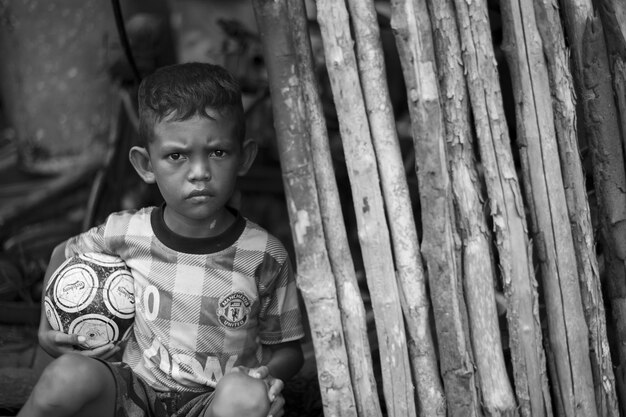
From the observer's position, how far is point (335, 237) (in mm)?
2418

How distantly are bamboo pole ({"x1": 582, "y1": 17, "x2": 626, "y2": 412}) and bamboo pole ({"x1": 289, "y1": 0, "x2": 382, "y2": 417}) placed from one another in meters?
0.81

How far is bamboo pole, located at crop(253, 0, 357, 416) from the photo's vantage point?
7.76 feet

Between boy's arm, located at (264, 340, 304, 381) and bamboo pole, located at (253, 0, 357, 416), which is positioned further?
boy's arm, located at (264, 340, 304, 381)

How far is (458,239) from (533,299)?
11.3 inches

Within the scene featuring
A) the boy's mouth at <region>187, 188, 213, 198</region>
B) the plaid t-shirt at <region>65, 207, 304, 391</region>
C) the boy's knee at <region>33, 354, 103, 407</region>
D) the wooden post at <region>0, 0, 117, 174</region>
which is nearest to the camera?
the boy's knee at <region>33, 354, 103, 407</region>

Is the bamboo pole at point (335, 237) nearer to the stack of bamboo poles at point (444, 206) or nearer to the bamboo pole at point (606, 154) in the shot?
the stack of bamboo poles at point (444, 206)

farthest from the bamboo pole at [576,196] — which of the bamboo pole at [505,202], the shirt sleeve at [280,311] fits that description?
the shirt sleeve at [280,311]

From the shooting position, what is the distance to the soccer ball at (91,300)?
2.47m

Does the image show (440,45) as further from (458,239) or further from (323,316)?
(323,316)

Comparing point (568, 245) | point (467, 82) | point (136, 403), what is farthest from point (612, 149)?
point (136, 403)

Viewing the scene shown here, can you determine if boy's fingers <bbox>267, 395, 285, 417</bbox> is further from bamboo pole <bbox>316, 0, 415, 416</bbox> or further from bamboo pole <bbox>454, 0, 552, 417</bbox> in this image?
bamboo pole <bbox>454, 0, 552, 417</bbox>

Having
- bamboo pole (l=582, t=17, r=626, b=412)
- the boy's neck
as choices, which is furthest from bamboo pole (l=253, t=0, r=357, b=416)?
bamboo pole (l=582, t=17, r=626, b=412)

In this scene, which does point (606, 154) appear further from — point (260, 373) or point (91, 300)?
point (91, 300)

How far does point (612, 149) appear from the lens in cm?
249
